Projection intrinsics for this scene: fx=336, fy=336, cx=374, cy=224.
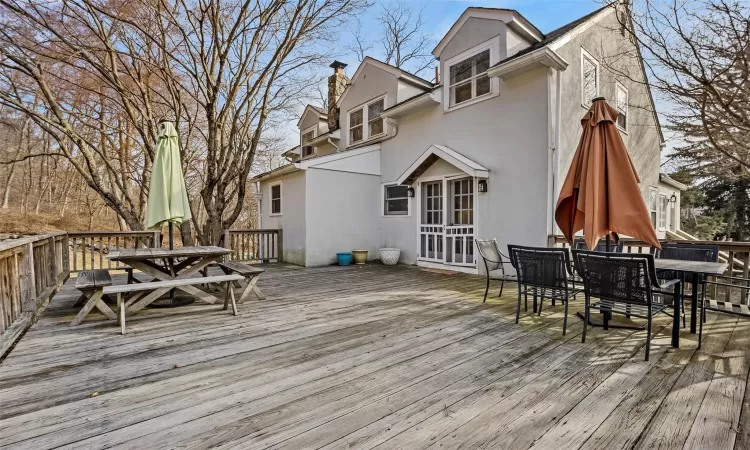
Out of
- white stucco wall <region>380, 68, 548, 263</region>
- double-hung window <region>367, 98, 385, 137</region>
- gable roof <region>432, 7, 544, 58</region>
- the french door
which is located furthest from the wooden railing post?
gable roof <region>432, 7, 544, 58</region>

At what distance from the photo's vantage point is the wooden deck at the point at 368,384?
183cm

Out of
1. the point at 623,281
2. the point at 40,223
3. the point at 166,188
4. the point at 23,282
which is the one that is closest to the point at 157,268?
the point at 166,188

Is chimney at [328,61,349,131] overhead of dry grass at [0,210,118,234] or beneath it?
overhead

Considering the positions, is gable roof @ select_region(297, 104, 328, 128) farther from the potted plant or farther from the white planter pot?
the white planter pot

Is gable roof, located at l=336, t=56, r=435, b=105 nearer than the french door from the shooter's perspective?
No

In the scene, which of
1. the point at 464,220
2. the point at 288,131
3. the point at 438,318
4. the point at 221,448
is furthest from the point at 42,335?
the point at 288,131

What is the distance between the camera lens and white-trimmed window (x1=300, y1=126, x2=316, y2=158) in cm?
1418

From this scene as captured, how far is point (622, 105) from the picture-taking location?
340 inches

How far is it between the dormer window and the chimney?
1040mm

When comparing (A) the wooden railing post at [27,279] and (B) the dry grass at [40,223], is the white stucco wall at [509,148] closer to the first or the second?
(A) the wooden railing post at [27,279]

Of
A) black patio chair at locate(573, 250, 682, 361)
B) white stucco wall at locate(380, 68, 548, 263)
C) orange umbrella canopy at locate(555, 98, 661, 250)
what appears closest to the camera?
black patio chair at locate(573, 250, 682, 361)

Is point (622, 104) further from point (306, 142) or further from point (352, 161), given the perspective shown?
point (306, 142)

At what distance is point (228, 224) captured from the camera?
9.34 m

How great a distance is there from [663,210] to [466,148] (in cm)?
909
